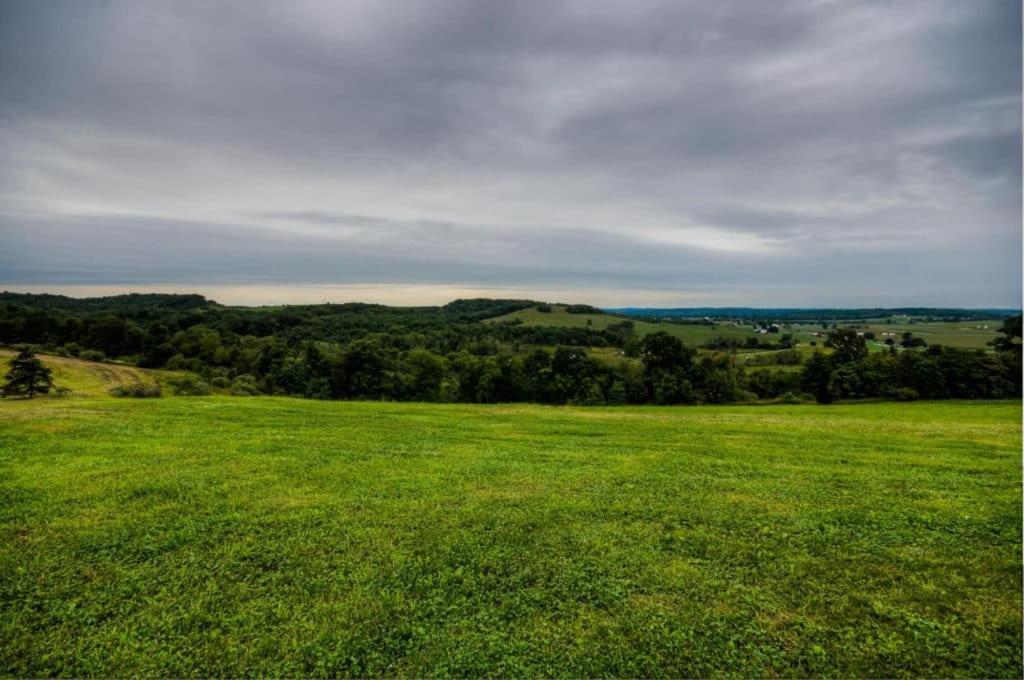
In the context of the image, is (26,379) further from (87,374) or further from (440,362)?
(440,362)

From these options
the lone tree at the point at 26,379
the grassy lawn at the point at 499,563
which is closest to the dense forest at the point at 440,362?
the lone tree at the point at 26,379

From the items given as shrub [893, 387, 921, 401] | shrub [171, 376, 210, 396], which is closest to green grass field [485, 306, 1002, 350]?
shrub [893, 387, 921, 401]

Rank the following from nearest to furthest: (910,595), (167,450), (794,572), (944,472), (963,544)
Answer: (910,595) < (794,572) < (963,544) < (944,472) < (167,450)

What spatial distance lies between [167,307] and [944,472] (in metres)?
120

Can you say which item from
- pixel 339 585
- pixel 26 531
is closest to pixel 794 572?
pixel 339 585

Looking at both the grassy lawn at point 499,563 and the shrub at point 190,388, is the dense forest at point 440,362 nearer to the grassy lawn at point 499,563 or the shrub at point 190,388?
the shrub at point 190,388

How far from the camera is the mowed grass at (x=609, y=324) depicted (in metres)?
80.1

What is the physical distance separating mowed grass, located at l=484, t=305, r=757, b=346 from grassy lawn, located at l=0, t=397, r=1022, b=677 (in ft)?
223

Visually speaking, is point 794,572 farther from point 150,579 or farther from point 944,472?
point 150,579

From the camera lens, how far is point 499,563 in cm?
620

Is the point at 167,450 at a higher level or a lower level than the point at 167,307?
lower

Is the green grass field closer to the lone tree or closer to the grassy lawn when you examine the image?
the grassy lawn

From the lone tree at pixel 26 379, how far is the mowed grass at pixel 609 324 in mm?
70057

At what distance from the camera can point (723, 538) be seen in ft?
22.7
